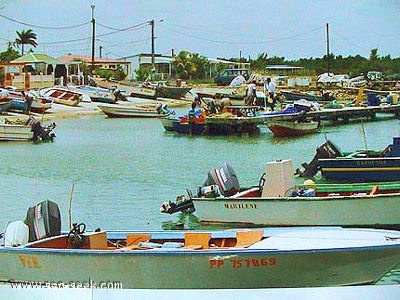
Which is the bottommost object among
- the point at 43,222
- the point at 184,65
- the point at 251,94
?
the point at 43,222

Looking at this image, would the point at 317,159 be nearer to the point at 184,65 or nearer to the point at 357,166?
the point at 357,166

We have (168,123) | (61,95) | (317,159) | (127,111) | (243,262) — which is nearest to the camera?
(243,262)

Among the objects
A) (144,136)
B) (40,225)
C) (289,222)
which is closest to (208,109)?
(144,136)

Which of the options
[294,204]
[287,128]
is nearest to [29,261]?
[294,204]

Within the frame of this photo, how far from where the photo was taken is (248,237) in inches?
123

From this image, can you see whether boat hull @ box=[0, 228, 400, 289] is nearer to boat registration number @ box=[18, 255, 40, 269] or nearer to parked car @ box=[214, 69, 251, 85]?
boat registration number @ box=[18, 255, 40, 269]

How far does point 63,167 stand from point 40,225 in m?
2.28

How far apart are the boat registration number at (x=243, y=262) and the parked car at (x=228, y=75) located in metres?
1.91

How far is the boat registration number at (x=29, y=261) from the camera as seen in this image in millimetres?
2943

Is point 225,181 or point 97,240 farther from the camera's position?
point 225,181

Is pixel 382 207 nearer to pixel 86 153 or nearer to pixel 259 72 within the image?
pixel 259 72

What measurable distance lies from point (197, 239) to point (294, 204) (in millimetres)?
902

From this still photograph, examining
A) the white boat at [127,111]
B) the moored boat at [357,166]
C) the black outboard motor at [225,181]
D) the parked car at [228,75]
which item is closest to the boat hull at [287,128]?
the white boat at [127,111]

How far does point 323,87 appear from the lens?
5957mm
